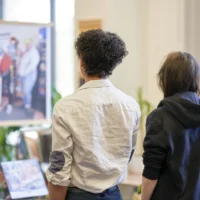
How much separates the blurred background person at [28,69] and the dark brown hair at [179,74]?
53.3 inches

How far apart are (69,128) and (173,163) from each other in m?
0.47

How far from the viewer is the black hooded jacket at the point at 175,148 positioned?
1.83 m

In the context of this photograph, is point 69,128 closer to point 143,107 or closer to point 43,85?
point 43,85

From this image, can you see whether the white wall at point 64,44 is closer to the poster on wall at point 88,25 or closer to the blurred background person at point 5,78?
the poster on wall at point 88,25

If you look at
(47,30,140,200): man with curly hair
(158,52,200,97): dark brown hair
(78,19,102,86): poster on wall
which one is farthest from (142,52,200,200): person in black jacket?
(78,19,102,86): poster on wall

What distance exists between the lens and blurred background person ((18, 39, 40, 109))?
3025 millimetres

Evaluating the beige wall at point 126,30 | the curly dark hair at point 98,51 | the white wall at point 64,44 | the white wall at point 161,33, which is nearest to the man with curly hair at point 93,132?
the curly dark hair at point 98,51

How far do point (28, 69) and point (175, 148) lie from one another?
1509mm

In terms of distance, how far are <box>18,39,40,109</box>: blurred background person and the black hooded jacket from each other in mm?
1370

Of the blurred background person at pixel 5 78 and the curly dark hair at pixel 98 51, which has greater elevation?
the curly dark hair at pixel 98 51

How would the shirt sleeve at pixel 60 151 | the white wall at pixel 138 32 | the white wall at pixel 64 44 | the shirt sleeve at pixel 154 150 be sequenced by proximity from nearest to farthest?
the shirt sleeve at pixel 60 151, the shirt sleeve at pixel 154 150, the white wall at pixel 138 32, the white wall at pixel 64 44

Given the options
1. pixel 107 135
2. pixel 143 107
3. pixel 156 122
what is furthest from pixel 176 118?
pixel 143 107

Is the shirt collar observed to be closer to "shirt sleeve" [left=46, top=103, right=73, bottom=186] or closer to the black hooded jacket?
"shirt sleeve" [left=46, top=103, right=73, bottom=186]

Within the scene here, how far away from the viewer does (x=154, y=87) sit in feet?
12.0
